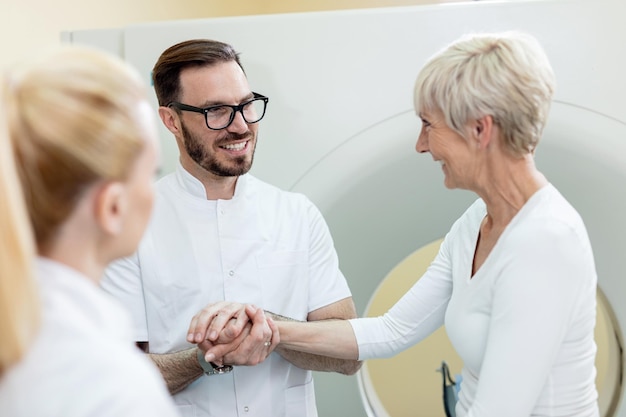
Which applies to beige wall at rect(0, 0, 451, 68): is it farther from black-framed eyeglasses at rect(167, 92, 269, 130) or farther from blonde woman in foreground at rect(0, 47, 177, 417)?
blonde woman in foreground at rect(0, 47, 177, 417)

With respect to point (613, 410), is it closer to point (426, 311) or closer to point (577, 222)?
point (426, 311)

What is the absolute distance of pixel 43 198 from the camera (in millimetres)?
645

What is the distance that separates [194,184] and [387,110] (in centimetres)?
46

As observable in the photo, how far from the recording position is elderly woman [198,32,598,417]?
106cm

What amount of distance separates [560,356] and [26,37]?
1382 millimetres

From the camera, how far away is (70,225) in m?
0.67

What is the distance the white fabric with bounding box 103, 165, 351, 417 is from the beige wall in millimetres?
414

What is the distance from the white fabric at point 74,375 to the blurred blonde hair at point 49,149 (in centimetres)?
2

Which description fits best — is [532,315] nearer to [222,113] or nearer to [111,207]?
[111,207]

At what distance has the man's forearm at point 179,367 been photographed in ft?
4.57

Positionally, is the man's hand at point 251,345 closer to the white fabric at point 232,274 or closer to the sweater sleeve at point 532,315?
the white fabric at point 232,274

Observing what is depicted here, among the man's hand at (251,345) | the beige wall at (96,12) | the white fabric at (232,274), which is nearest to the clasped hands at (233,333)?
the man's hand at (251,345)

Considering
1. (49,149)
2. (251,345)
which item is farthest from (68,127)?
(251,345)

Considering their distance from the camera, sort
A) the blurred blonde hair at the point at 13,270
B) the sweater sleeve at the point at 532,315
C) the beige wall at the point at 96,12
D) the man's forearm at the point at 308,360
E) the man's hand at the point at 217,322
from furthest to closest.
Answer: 1. the beige wall at the point at 96,12
2. the man's forearm at the point at 308,360
3. the man's hand at the point at 217,322
4. the sweater sleeve at the point at 532,315
5. the blurred blonde hair at the point at 13,270
